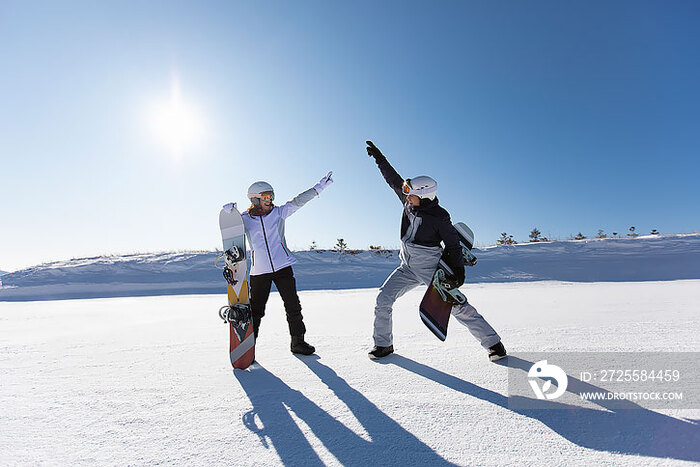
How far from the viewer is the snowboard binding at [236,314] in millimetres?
3172

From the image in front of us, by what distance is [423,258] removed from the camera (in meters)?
3.19

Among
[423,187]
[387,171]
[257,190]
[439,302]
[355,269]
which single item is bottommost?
[355,269]

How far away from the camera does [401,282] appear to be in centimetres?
332

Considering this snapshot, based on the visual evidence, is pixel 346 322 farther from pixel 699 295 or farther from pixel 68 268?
pixel 68 268

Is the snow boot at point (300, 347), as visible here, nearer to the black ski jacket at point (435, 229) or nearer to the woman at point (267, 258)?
the woman at point (267, 258)

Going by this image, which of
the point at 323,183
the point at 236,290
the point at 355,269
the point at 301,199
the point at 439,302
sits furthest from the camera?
the point at 355,269

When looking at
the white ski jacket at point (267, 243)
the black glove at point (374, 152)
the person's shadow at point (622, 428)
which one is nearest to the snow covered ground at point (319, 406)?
the person's shadow at point (622, 428)

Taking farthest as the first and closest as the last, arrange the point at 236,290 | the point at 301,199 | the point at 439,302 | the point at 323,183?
1. the point at 323,183
2. the point at 301,199
3. the point at 236,290
4. the point at 439,302

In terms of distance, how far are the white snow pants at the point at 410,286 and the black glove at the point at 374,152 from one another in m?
1.31

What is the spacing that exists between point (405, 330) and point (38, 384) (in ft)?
11.7

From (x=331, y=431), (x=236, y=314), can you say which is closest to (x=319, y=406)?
(x=331, y=431)

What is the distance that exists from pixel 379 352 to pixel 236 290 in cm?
154

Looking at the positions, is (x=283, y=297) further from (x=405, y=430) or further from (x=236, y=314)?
(x=405, y=430)

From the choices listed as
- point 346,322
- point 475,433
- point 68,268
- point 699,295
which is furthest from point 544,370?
point 68,268
